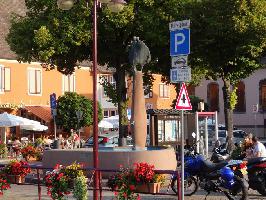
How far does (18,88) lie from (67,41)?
1977cm

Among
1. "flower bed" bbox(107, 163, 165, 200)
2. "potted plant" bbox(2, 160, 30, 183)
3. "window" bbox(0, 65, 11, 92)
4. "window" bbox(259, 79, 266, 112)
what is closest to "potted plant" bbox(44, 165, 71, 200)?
"flower bed" bbox(107, 163, 165, 200)

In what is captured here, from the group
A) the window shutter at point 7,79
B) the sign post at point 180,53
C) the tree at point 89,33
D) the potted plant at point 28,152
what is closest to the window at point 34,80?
the window shutter at point 7,79

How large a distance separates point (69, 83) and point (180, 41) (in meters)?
43.4

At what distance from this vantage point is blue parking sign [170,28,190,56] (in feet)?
40.7

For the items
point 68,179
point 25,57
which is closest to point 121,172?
point 68,179

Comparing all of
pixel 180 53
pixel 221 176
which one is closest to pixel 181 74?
pixel 180 53

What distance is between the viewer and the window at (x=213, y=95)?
66.0 metres

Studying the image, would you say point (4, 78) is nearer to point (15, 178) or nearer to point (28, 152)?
point (28, 152)

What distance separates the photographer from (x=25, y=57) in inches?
1280

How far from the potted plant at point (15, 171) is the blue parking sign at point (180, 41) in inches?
184

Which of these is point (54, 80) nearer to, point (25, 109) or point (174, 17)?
point (25, 109)

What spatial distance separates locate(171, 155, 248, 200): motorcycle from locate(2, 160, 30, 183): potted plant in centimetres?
421

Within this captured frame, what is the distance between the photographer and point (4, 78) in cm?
4900

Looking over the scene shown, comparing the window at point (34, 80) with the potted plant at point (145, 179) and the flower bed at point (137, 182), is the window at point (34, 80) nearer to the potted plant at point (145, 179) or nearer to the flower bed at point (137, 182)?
the flower bed at point (137, 182)
